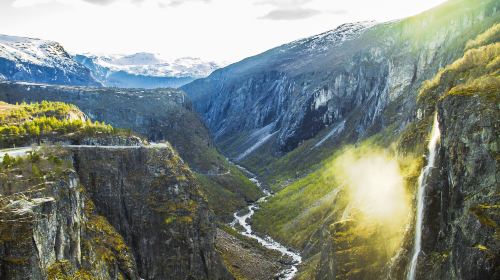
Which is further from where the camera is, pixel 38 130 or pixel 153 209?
pixel 153 209

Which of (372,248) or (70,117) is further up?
(70,117)

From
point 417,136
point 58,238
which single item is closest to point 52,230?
point 58,238

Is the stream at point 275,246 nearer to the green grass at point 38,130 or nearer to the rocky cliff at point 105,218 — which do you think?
the rocky cliff at point 105,218

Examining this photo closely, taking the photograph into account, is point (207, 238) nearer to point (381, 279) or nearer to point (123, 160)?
point (123, 160)

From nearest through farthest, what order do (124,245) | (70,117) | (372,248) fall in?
(372,248), (124,245), (70,117)

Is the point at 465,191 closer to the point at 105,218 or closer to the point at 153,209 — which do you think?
the point at 153,209

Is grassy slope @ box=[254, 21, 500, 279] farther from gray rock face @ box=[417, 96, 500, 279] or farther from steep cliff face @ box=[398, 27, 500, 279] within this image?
gray rock face @ box=[417, 96, 500, 279]

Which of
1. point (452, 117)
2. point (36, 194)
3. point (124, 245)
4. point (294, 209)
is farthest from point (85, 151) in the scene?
point (294, 209)

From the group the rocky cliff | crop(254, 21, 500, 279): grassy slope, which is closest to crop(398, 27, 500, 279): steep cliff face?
crop(254, 21, 500, 279): grassy slope

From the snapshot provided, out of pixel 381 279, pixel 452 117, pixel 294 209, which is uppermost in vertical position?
pixel 452 117
